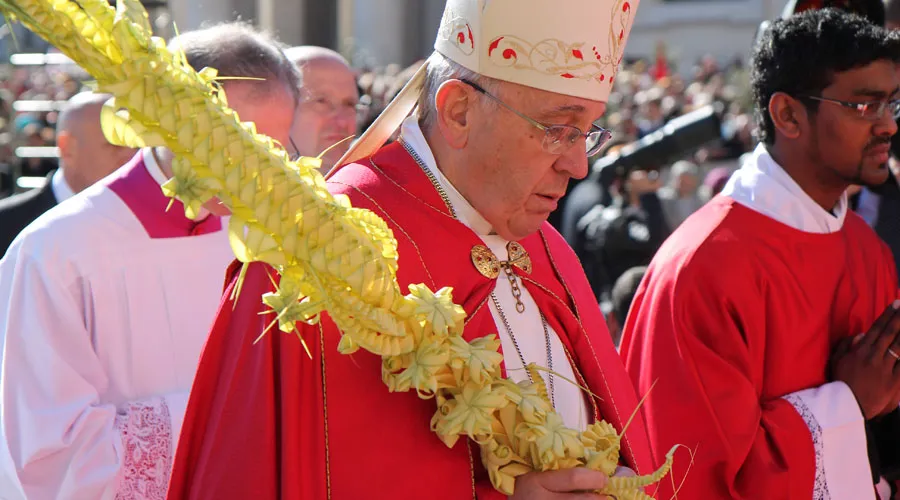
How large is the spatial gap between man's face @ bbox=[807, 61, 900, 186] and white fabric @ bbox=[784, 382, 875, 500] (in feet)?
2.16

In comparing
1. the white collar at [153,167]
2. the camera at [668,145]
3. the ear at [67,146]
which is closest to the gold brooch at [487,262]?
the white collar at [153,167]

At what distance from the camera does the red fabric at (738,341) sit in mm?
3260

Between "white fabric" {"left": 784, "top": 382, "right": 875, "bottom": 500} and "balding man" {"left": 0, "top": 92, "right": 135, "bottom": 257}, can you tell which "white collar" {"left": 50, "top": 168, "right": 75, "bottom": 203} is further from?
"white fabric" {"left": 784, "top": 382, "right": 875, "bottom": 500}

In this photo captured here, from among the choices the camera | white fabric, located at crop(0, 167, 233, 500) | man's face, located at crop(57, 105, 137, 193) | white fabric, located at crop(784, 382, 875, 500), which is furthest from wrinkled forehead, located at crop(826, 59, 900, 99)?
the camera

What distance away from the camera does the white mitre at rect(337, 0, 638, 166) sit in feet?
8.04

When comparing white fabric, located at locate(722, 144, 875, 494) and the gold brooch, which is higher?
the gold brooch

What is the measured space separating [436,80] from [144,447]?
118 cm

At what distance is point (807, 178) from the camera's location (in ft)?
11.9

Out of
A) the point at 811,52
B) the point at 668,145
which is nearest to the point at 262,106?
the point at 811,52

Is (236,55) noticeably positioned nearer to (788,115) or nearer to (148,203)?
(148,203)

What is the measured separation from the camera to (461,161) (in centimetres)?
251

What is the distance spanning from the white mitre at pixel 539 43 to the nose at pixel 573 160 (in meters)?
0.13

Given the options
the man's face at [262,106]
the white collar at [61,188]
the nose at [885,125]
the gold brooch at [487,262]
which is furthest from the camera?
the white collar at [61,188]

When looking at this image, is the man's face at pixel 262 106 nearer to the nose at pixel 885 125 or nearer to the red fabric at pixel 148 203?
the red fabric at pixel 148 203
